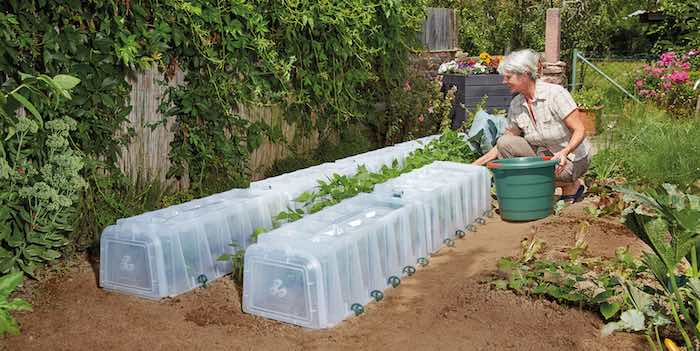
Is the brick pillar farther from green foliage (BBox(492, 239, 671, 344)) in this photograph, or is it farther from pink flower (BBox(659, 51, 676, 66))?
green foliage (BBox(492, 239, 671, 344))

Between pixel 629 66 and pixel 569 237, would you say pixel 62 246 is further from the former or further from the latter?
pixel 629 66

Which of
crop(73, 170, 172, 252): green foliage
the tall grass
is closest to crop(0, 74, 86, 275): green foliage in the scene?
crop(73, 170, 172, 252): green foliage

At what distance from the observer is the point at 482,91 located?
324 inches

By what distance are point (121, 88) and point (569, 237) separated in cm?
308

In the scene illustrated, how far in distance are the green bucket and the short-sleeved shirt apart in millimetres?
250

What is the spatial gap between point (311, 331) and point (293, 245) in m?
0.41

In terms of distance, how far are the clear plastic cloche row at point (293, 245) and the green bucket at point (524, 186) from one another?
19.3 inches

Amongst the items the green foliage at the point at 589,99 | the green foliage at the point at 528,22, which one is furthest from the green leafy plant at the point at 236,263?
the green foliage at the point at 528,22

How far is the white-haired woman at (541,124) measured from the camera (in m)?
→ 5.19

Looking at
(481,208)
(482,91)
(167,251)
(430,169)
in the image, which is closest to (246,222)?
(167,251)

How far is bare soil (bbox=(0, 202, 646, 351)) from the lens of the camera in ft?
10.3

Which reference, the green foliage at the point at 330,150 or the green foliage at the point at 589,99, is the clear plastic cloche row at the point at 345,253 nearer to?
the green foliage at the point at 330,150

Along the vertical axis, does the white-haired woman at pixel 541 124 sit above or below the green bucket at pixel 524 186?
above

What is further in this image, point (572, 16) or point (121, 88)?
point (572, 16)
